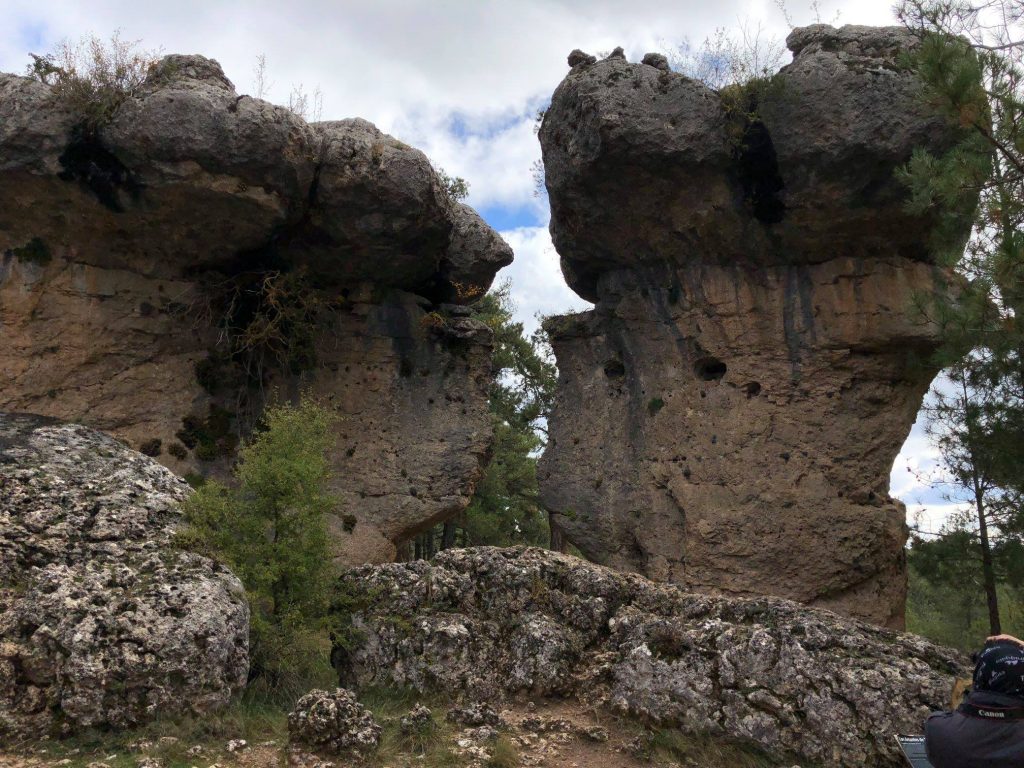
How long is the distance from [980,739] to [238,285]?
41.7ft

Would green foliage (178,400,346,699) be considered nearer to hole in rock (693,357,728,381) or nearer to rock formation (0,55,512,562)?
rock formation (0,55,512,562)

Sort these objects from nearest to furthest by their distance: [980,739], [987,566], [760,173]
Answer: [980,739]
[987,566]
[760,173]

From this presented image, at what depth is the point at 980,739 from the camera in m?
3.87

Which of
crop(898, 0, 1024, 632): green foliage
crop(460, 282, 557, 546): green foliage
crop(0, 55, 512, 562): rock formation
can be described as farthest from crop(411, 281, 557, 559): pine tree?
crop(898, 0, 1024, 632): green foliage

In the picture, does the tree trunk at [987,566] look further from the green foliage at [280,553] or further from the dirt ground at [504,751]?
the green foliage at [280,553]

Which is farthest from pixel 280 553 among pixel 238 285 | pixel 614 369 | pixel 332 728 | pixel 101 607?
pixel 614 369

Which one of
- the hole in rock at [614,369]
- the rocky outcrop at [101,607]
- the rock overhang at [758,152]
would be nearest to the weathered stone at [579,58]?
the rock overhang at [758,152]

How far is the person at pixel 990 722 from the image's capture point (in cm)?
382

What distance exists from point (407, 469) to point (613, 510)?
11.4 ft

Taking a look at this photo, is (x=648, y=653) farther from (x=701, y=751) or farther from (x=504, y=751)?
(x=504, y=751)

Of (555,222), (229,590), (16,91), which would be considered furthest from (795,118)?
(16,91)

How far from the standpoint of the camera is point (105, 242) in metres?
13.6

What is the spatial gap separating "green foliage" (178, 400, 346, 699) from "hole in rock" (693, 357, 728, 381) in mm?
7546

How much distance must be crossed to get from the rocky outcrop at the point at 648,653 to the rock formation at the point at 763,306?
220 inches
